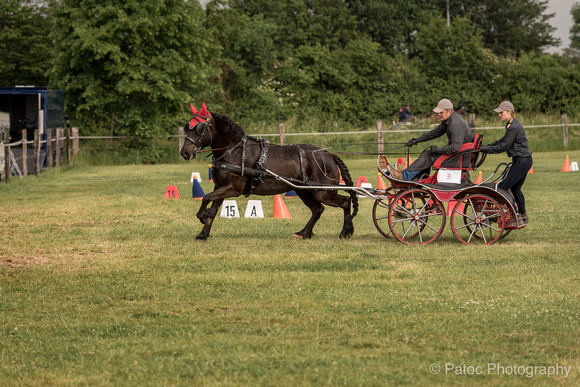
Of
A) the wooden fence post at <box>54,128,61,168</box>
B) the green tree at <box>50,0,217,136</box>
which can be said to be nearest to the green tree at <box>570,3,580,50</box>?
the green tree at <box>50,0,217,136</box>

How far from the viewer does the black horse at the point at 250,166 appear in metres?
10.2

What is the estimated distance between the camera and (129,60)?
1232 inches

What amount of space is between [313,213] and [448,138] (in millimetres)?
2247

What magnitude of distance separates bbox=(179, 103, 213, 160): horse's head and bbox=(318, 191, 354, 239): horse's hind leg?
1.82 m

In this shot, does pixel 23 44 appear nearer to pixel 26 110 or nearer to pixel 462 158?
pixel 26 110

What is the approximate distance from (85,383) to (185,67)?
28.1m

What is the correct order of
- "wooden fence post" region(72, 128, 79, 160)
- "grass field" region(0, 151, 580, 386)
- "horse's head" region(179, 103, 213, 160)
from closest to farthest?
"grass field" region(0, 151, 580, 386), "horse's head" region(179, 103, 213, 160), "wooden fence post" region(72, 128, 79, 160)

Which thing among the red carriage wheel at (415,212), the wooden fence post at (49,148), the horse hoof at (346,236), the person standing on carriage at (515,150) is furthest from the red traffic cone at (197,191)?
the wooden fence post at (49,148)

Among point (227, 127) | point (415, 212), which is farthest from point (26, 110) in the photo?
point (415, 212)

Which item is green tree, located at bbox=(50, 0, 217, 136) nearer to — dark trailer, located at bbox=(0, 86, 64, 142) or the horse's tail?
dark trailer, located at bbox=(0, 86, 64, 142)

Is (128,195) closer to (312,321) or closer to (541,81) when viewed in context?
(312,321)

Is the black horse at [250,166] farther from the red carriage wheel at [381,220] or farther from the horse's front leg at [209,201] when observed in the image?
the red carriage wheel at [381,220]

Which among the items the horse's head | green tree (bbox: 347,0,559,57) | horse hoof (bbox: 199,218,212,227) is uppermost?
green tree (bbox: 347,0,559,57)

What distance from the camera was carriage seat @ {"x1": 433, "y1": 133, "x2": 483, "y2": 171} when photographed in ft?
32.1
